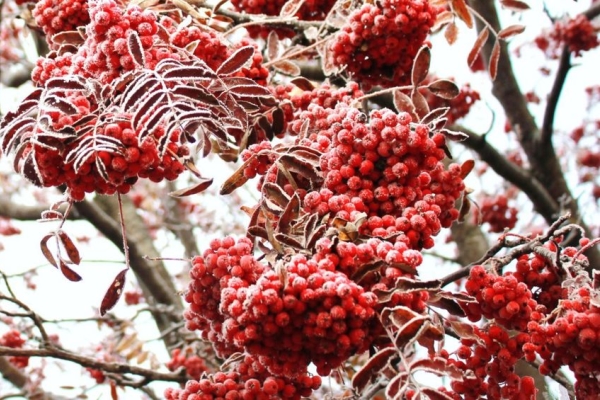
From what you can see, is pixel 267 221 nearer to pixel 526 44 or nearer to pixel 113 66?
pixel 113 66

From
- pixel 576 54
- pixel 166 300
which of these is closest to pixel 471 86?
pixel 576 54

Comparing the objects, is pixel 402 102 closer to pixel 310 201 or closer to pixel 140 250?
pixel 310 201

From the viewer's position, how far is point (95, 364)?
1.84 m

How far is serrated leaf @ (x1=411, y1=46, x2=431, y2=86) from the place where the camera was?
139cm

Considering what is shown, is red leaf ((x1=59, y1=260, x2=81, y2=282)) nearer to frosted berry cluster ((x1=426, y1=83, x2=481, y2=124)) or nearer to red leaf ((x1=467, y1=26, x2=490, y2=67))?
red leaf ((x1=467, y1=26, x2=490, y2=67))

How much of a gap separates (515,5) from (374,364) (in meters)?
1.34

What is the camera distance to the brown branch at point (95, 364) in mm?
1604

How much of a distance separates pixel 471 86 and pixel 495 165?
36 cm

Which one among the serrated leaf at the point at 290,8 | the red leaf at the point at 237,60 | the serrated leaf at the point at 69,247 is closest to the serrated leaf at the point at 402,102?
the red leaf at the point at 237,60

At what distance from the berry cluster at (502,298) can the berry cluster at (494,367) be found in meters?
0.03

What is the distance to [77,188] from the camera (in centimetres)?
111

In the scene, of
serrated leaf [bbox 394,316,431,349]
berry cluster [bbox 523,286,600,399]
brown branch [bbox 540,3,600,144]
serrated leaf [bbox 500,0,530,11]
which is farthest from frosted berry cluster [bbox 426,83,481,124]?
serrated leaf [bbox 394,316,431,349]

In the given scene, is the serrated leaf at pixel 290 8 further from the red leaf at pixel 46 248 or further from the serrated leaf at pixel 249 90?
the red leaf at pixel 46 248

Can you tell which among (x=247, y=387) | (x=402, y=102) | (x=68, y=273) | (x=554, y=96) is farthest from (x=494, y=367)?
(x=554, y=96)
